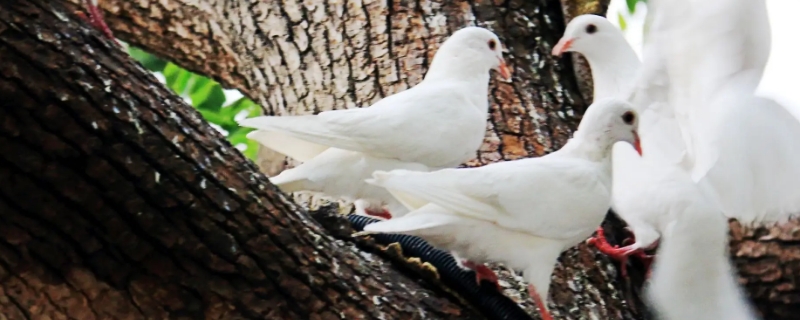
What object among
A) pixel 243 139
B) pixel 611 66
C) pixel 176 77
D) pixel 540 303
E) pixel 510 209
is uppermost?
pixel 611 66

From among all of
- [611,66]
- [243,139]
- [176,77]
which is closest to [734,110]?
[611,66]

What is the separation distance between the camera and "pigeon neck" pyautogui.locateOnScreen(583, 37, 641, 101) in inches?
117

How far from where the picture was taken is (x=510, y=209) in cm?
197

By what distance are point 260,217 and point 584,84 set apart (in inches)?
66.8

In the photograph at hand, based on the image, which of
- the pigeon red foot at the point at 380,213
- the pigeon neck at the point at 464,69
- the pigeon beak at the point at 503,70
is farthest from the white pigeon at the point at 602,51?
the pigeon red foot at the point at 380,213

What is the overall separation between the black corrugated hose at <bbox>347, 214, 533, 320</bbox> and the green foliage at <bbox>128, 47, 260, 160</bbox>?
7.08ft

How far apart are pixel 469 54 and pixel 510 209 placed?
70 cm

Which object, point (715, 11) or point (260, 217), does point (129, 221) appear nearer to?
point (260, 217)

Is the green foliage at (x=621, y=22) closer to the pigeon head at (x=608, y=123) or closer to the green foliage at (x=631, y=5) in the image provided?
the green foliage at (x=631, y=5)

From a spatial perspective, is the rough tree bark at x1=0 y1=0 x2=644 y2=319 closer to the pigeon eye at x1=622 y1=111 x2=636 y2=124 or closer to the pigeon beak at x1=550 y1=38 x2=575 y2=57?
the pigeon eye at x1=622 y1=111 x2=636 y2=124

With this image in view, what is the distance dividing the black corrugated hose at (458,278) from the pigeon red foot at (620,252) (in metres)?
0.53

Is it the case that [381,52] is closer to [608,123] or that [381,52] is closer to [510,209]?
[608,123]

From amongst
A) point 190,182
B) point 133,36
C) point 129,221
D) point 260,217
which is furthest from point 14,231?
point 133,36

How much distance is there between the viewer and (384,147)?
220 centimetres
